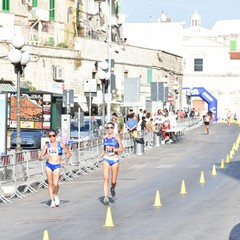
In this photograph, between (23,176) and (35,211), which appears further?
(23,176)

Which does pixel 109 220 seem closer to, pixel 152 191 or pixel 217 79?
pixel 152 191

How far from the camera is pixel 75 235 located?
16.5m

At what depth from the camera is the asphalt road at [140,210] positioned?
16.8 meters

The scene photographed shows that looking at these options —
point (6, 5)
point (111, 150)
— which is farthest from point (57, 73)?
point (111, 150)

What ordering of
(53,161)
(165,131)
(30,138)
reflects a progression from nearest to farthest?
(53,161), (30,138), (165,131)

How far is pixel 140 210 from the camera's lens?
67.0ft

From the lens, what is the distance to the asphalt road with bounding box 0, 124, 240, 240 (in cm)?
1676

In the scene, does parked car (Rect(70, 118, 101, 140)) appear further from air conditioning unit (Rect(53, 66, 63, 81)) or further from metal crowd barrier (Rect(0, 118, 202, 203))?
air conditioning unit (Rect(53, 66, 63, 81))

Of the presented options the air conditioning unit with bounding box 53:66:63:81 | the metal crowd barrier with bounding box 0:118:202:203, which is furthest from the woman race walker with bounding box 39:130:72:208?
the air conditioning unit with bounding box 53:66:63:81

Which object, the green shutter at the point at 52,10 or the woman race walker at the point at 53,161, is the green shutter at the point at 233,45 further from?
the woman race walker at the point at 53,161

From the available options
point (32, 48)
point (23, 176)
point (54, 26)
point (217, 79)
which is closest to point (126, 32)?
point (217, 79)

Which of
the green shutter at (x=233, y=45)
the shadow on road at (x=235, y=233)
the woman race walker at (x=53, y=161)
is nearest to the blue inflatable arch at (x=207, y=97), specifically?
Answer: the green shutter at (x=233, y=45)

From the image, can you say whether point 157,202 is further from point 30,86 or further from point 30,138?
point 30,86

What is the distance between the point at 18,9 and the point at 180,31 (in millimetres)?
51103
